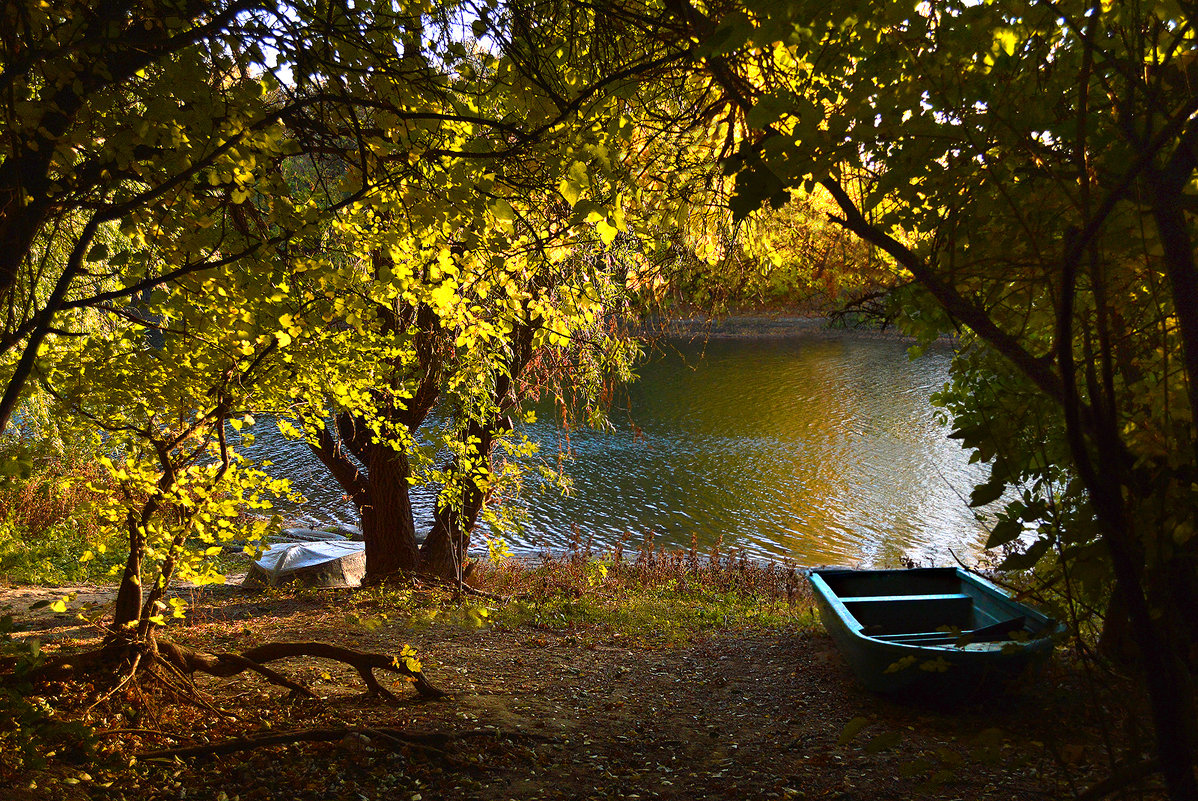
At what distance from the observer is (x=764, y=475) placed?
17.9 metres

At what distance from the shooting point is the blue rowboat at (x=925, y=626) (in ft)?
15.1

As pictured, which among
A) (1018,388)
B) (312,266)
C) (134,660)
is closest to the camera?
(1018,388)

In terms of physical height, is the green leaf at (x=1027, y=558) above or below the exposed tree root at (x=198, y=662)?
above

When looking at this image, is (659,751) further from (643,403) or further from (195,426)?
(643,403)

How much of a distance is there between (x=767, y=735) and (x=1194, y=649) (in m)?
3.81

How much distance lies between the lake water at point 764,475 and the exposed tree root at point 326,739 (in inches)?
202

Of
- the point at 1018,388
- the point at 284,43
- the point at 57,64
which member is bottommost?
the point at 1018,388

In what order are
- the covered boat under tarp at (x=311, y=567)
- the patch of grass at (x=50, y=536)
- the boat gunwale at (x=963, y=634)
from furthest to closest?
the covered boat under tarp at (x=311, y=567), the patch of grass at (x=50, y=536), the boat gunwale at (x=963, y=634)

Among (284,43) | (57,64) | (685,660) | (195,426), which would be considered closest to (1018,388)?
(284,43)

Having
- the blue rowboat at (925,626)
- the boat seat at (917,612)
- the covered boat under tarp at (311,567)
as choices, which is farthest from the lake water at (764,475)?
the boat seat at (917,612)

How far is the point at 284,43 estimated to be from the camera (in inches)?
112

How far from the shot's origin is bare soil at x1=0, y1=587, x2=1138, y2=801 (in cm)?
333

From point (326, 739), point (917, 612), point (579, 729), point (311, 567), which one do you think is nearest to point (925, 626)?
point (917, 612)

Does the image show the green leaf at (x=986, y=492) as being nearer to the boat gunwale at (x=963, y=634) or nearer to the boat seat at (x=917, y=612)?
the boat gunwale at (x=963, y=634)
